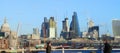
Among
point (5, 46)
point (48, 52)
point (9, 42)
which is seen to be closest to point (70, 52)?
point (48, 52)

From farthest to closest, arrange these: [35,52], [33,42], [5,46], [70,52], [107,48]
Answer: [33,42]
[5,46]
[35,52]
[70,52]
[107,48]

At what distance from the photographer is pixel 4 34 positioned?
179125mm

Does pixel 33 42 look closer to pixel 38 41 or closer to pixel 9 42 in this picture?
pixel 38 41

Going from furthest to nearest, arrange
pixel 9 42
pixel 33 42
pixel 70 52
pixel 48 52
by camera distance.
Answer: pixel 33 42 < pixel 9 42 < pixel 70 52 < pixel 48 52

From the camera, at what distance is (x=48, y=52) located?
29391 millimetres

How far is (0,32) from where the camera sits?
182250mm

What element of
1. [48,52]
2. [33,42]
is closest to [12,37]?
[33,42]

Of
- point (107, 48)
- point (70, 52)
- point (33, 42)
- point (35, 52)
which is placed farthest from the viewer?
point (33, 42)

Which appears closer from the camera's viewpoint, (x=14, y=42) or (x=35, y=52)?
(x=35, y=52)

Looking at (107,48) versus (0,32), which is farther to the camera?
(0,32)

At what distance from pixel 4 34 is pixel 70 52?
389 feet

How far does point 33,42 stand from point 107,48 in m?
151

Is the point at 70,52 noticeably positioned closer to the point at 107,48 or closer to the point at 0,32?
the point at 107,48

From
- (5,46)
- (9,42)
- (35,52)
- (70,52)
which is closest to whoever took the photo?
(70,52)
